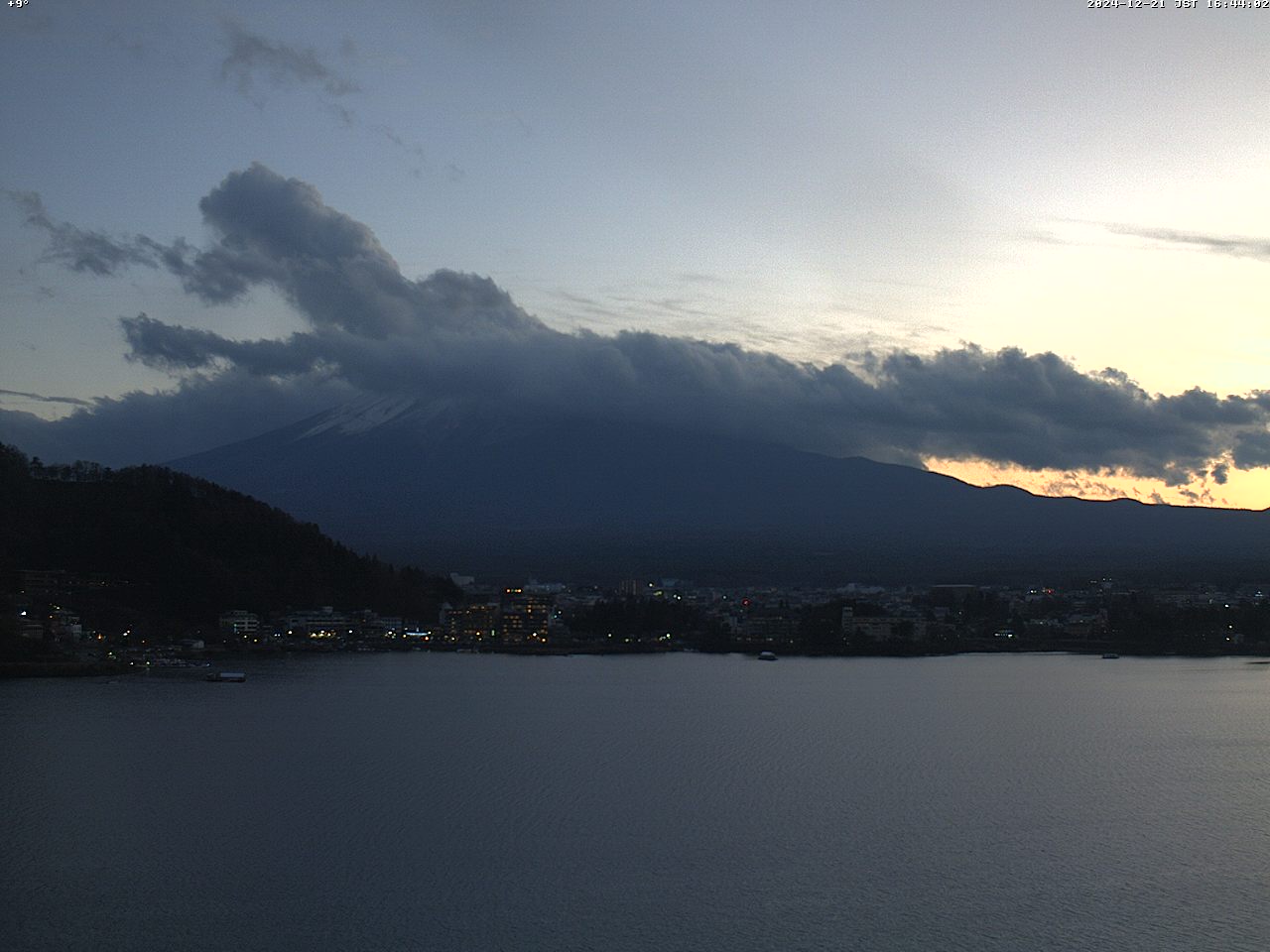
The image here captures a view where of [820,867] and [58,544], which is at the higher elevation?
[58,544]

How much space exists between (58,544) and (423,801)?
22.4m

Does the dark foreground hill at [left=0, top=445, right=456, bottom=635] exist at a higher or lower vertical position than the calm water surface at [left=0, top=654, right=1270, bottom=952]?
higher

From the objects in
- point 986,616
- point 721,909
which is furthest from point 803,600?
point 721,909

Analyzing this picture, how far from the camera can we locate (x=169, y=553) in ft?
96.8

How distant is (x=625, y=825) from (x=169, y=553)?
23.1 meters

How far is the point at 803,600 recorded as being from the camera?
40031 millimetres

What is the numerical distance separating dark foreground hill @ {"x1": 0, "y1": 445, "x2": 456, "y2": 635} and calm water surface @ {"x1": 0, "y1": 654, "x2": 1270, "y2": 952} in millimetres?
10803

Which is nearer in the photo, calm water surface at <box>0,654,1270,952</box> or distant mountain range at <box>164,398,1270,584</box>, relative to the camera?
calm water surface at <box>0,654,1270,952</box>

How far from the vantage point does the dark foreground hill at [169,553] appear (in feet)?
92.0

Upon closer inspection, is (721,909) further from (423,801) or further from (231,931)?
(423,801)

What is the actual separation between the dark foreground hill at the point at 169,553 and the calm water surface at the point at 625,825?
10803mm

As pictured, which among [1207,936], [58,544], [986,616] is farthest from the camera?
[986,616]

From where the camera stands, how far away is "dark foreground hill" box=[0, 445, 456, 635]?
92.0 feet

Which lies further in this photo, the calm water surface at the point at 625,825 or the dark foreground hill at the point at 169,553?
the dark foreground hill at the point at 169,553
